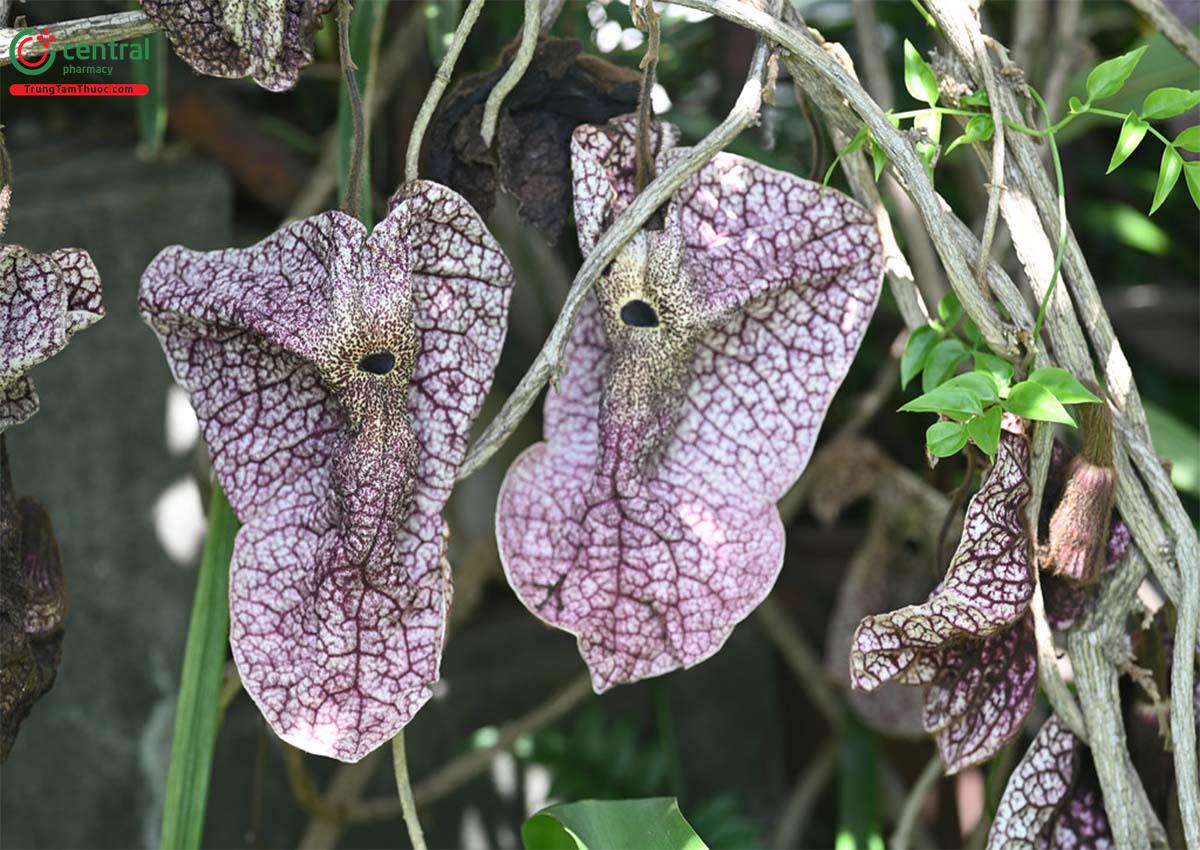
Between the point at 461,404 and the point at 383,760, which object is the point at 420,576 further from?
the point at 383,760

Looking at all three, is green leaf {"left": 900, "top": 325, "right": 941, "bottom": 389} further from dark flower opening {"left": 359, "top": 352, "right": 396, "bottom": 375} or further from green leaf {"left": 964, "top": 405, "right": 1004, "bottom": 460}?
dark flower opening {"left": 359, "top": 352, "right": 396, "bottom": 375}

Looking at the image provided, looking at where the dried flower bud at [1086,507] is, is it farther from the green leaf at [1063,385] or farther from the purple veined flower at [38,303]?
the purple veined flower at [38,303]

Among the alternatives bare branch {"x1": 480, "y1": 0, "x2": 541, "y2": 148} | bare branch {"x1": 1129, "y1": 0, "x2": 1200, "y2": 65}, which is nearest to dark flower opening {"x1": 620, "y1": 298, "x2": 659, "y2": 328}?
bare branch {"x1": 480, "y1": 0, "x2": 541, "y2": 148}

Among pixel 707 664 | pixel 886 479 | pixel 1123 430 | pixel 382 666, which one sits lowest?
pixel 707 664

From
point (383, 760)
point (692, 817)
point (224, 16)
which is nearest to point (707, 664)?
point (692, 817)

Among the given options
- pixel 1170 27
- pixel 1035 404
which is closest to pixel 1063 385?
pixel 1035 404

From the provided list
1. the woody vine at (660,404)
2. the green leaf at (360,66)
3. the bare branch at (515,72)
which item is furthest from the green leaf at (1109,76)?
the green leaf at (360,66)
